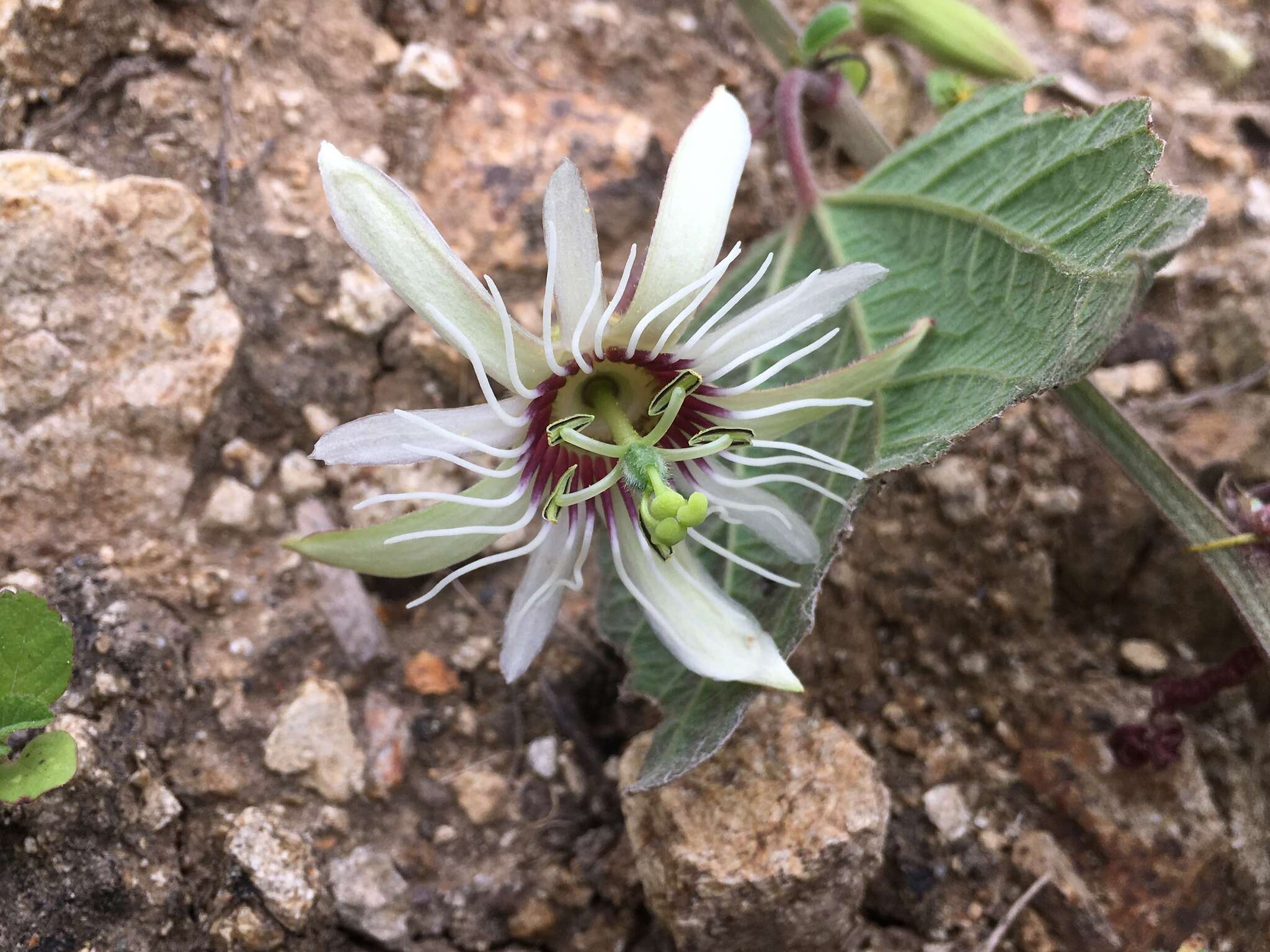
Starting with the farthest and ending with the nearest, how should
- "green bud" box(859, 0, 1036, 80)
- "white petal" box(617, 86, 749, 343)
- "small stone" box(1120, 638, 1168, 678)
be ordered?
"green bud" box(859, 0, 1036, 80) < "small stone" box(1120, 638, 1168, 678) < "white petal" box(617, 86, 749, 343)

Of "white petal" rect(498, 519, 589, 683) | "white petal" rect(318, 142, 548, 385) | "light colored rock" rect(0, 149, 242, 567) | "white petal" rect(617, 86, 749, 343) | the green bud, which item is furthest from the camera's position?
the green bud

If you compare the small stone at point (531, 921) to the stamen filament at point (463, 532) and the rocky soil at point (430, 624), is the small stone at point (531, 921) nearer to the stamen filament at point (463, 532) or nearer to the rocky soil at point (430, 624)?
the rocky soil at point (430, 624)

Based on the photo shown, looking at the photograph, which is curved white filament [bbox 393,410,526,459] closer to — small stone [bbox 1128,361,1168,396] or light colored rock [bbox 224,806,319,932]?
light colored rock [bbox 224,806,319,932]

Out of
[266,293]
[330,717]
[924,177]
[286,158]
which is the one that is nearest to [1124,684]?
[924,177]

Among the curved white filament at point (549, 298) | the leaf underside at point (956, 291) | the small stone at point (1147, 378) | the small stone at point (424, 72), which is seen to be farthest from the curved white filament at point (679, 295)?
the small stone at point (1147, 378)

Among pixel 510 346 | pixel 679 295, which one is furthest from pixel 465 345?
pixel 679 295

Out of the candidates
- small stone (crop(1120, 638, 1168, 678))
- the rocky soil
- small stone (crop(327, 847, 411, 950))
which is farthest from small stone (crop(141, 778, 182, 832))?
small stone (crop(1120, 638, 1168, 678))

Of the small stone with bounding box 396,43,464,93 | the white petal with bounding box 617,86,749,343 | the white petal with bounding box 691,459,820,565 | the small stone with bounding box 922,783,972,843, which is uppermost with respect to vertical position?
the white petal with bounding box 617,86,749,343

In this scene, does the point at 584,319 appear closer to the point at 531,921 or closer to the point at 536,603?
the point at 536,603

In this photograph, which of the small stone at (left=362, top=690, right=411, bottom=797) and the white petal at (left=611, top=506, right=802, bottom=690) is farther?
the small stone at (left=362, top=690, right=411, bottom=797)
